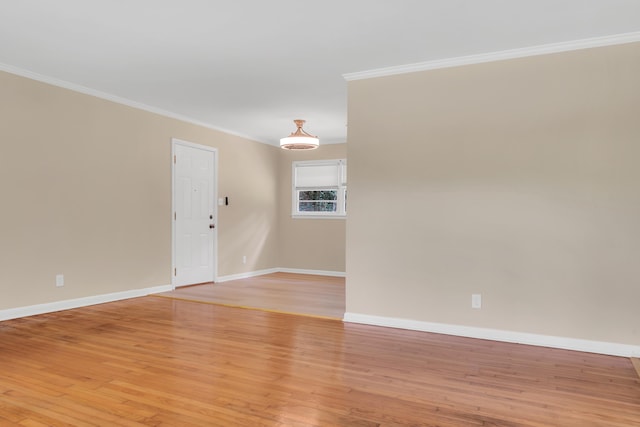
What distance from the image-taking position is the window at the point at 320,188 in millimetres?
7840

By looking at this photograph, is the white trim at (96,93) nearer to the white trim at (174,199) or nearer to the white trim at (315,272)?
the white trim at (174,199)

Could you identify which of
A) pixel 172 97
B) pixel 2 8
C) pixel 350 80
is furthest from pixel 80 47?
pixel 350 80

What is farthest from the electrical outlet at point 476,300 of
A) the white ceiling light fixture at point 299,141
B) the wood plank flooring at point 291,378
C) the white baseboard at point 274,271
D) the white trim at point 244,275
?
the white trim at point 244,275

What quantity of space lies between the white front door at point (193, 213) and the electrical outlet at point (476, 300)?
4.12m

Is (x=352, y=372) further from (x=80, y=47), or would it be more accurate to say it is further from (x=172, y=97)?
(x=172, y=97)

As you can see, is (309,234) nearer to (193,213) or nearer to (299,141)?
(193,213)

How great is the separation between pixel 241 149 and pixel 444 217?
14.4 ft

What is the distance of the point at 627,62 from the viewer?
132 inches

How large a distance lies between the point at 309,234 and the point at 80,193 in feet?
13.6

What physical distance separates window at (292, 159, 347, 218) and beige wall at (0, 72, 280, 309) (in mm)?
2074

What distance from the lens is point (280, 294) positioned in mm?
5785

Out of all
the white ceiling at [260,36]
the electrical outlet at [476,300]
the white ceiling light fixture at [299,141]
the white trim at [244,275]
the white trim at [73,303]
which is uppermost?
the white ceiling at [260,36]

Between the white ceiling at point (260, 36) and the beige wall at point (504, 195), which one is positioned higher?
the white ceiling at point (260, 36)

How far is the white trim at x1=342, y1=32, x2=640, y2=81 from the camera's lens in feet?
11.0
